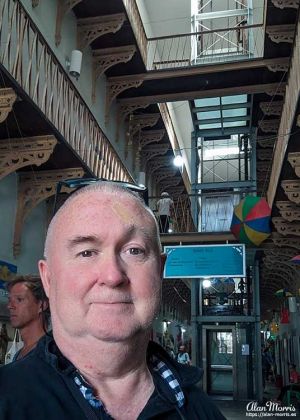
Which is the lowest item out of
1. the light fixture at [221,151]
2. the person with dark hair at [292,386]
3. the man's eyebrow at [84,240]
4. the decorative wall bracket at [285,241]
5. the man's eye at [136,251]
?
the person with dark hair at [292,386]

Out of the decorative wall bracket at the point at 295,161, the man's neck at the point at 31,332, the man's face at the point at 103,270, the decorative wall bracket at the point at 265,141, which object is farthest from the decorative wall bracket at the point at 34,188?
the decorative wall bracket at the point at 265,141

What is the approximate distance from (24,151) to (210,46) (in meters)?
9.91

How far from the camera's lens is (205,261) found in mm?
11406

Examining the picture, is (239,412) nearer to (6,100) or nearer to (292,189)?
(292,189)

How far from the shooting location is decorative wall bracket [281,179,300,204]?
9570 millimetres

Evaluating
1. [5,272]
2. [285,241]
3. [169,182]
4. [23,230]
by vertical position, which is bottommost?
[5,272]

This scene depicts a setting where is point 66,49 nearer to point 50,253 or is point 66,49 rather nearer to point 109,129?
point 109,129

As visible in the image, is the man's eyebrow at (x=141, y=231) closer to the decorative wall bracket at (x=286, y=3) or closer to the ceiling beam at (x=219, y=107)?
the decorative wall bracket at (x=286, y=3)

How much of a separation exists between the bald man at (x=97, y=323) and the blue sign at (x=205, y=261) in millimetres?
10166

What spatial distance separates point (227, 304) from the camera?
649 inches

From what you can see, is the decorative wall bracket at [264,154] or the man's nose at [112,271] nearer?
the man's nose at [112,271]

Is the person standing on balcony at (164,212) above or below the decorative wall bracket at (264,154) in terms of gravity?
below

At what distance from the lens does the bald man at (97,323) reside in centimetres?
98

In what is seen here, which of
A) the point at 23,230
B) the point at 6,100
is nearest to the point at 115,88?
the point at 23,230
